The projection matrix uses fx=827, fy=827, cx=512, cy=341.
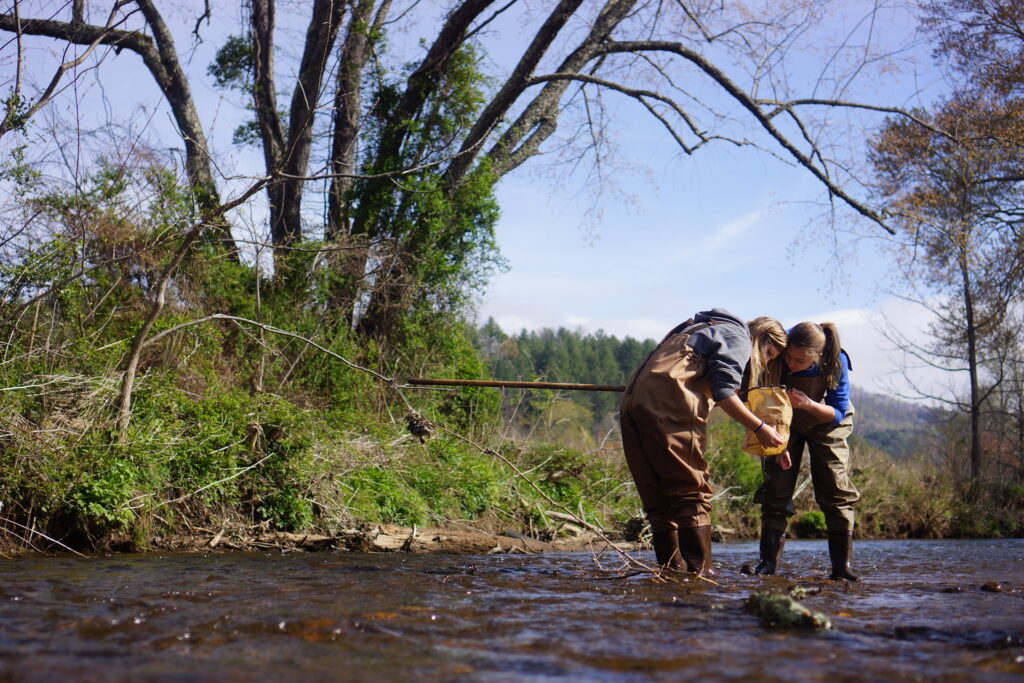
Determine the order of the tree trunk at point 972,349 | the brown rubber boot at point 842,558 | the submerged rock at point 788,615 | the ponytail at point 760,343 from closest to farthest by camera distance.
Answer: the submerged rock at point 788,615, the ponytail at point 760,343, the brown rubber boot at point 842,558, the tree trunk at point 972,349

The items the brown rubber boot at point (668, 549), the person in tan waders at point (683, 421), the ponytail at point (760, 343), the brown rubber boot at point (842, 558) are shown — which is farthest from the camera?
the brown rubber boot at point (842, 558)

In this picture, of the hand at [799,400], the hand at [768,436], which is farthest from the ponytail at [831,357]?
the hand at [768,436]

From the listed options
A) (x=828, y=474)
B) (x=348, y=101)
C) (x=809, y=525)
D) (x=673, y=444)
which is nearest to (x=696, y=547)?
(x=673, y=444)

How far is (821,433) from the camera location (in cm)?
536

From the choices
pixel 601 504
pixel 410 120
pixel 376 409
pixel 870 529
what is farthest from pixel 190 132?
pixel 870 529

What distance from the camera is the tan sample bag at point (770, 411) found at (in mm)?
4824

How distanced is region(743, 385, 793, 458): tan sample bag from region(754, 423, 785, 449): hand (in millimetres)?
43

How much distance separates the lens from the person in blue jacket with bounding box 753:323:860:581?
204 inches

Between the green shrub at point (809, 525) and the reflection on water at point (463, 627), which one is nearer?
the reflection on water at point (463, 627)

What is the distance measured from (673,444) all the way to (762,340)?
97 cm

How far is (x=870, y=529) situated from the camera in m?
14.5

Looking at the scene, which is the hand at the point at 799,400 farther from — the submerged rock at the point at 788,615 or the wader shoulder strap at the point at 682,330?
the submerged rock at the point at 788,615

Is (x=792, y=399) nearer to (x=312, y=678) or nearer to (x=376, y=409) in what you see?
(x=312, y=678)

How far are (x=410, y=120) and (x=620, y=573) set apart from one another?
10492 mm
